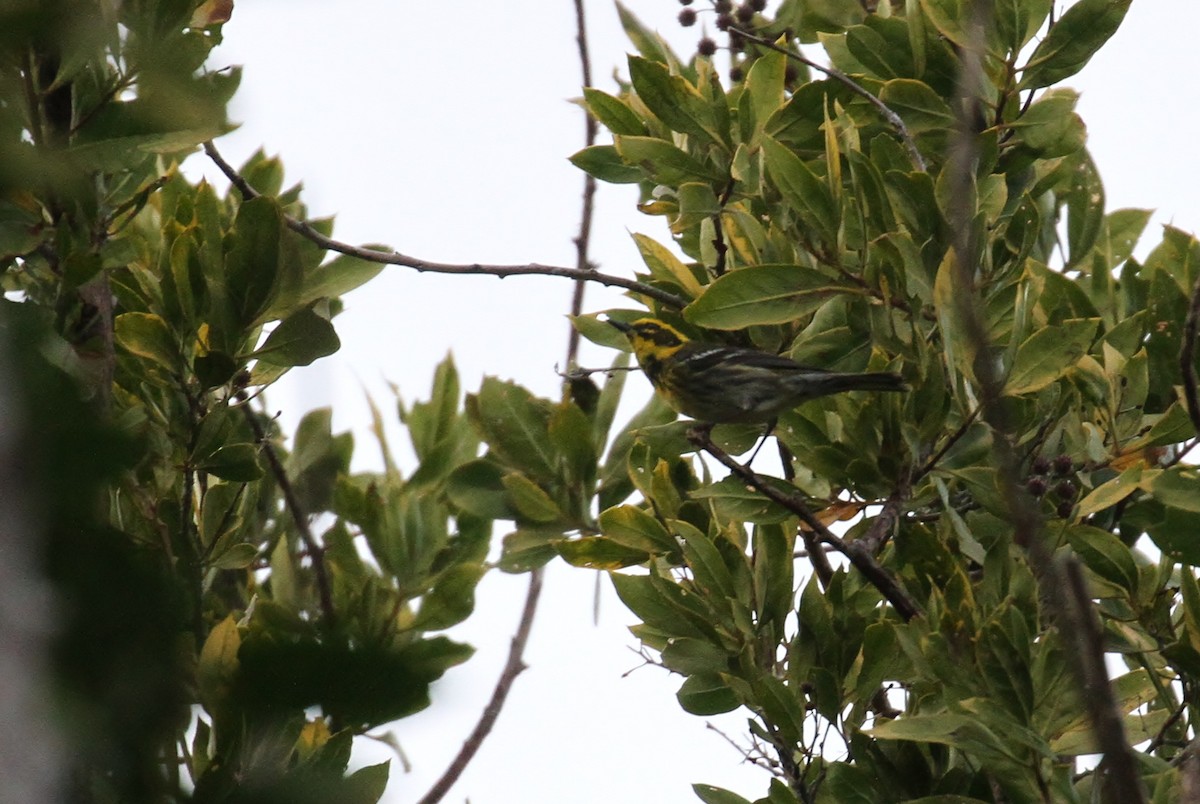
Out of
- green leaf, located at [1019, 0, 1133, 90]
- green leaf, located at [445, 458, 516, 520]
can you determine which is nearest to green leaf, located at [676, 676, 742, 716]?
green leaf, located at [445, 458, 516, 520]

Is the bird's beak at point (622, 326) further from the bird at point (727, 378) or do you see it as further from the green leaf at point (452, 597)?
the green leaf at point (452, 597)

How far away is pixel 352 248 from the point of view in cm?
407

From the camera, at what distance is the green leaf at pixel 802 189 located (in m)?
3.92

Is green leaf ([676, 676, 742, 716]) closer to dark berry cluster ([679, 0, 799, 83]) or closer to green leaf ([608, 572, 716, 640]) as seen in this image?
green leaf ([608, 572, 716, 640])

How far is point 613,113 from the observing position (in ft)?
15.4

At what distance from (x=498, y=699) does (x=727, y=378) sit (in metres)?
1.69

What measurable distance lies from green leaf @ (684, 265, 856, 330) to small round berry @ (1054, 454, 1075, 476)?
0.72 meters

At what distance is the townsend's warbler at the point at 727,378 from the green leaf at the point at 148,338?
1.45 metres

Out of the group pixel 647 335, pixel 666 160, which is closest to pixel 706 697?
pixel 647 335

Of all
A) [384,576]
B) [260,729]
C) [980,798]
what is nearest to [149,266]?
[384,576]

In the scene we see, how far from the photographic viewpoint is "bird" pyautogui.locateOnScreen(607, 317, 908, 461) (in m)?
4.27

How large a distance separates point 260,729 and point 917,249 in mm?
2718

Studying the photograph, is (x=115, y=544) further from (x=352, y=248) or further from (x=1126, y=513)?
(x=1126, y=513)

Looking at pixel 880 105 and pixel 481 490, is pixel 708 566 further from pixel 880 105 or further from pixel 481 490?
pixel 880 105
